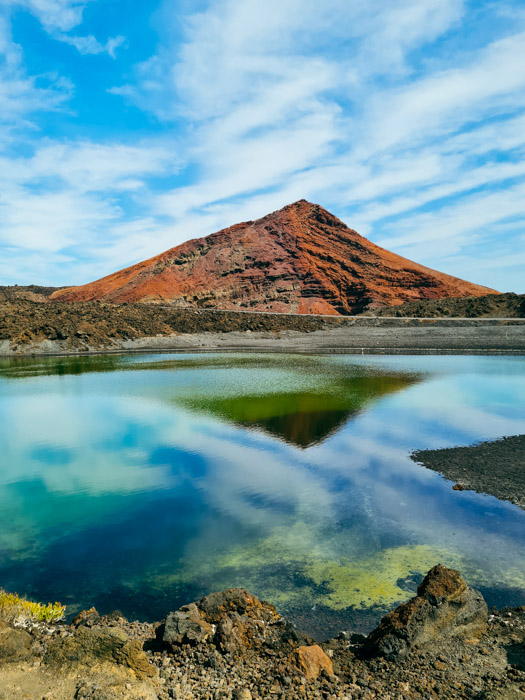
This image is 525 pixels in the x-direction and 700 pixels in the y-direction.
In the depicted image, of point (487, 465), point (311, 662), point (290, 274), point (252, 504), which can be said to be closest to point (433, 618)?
point (311, 662)

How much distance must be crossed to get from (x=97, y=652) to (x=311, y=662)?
1992 millimetres

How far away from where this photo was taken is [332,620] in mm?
5879

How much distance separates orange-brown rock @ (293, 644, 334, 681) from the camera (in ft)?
13.6

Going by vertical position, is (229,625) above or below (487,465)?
above

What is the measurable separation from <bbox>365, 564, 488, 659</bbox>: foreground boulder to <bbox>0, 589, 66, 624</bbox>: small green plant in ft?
12.4

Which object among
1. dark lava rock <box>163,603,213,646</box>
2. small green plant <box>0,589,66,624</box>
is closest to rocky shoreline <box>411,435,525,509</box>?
dark lava rock <box>163,603,213,646</box>

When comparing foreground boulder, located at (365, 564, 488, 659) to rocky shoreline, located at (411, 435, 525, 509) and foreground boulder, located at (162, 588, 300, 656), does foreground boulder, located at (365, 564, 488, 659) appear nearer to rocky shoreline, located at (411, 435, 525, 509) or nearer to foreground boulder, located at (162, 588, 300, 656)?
foreground boulder, located at (162, 588, 300, 656)

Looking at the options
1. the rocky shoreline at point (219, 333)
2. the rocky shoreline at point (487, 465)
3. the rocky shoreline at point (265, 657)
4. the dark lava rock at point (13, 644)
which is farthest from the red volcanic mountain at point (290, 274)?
the dark lava rock at point (13, 644)

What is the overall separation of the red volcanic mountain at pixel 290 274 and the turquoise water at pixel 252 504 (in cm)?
6279

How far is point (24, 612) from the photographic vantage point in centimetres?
523

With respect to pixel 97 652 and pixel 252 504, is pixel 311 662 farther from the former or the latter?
pixel 252 504

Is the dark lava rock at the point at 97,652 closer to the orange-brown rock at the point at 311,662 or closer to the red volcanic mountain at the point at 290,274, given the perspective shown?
the orange-brown rock at the point at 311,662

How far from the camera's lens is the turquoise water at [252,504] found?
669 cm

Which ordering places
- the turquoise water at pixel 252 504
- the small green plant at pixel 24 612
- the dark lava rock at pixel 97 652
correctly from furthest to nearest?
the turquoise water at pixel 252 504, the small green plant at pixel 24 612, the dark lava rock at pixel 97 652
